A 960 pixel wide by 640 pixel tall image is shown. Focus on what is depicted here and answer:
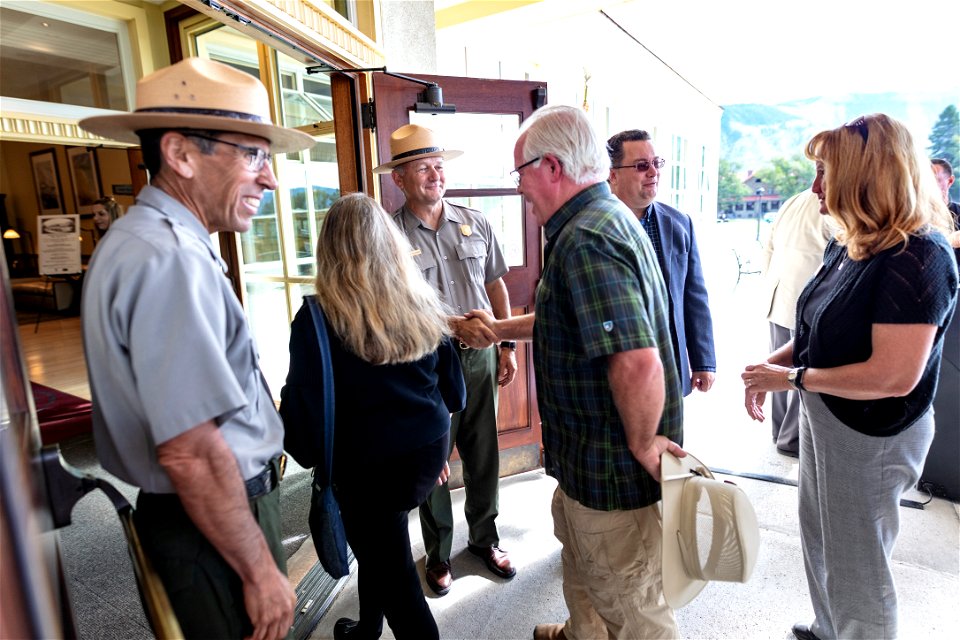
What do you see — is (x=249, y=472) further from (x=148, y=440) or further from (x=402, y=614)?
(x=402, y=614)

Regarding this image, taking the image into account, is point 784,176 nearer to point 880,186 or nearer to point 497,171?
point 497,171

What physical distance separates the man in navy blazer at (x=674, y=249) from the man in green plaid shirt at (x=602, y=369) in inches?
33.8

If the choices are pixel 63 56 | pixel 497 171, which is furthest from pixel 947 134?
pixel 63 56

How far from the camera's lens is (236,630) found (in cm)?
97

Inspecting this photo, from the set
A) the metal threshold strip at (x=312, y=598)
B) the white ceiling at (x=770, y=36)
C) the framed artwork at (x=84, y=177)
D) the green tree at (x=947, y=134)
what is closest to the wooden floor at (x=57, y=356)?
the framed artwork at (x=84, y=177)

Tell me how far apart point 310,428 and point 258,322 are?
2.99 meters

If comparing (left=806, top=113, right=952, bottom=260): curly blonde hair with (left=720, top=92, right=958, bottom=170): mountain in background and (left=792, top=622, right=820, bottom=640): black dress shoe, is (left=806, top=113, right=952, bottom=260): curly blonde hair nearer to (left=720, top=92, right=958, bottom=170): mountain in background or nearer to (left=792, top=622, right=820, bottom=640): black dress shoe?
(left=792, top=622, right=820, bottom=640): black dress shoe

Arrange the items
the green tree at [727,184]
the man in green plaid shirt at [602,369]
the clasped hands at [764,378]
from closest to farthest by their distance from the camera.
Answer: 1. the man in green plaid shirt at [602,369]
2. the clasped hands at [764,378]
3. the green tree at [727,184]

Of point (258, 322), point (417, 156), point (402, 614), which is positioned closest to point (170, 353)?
point (402, 614)

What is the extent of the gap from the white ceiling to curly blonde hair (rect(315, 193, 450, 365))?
3.10m

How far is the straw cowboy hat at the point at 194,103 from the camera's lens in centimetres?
90

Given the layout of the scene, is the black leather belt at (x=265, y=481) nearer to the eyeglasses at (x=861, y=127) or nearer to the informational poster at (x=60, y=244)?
the eyeglasses at (x=861, y=127)

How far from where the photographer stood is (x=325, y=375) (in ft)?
4.18

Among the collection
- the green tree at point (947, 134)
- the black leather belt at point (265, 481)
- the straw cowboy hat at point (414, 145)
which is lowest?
the black leather belt at point (265, 481)
